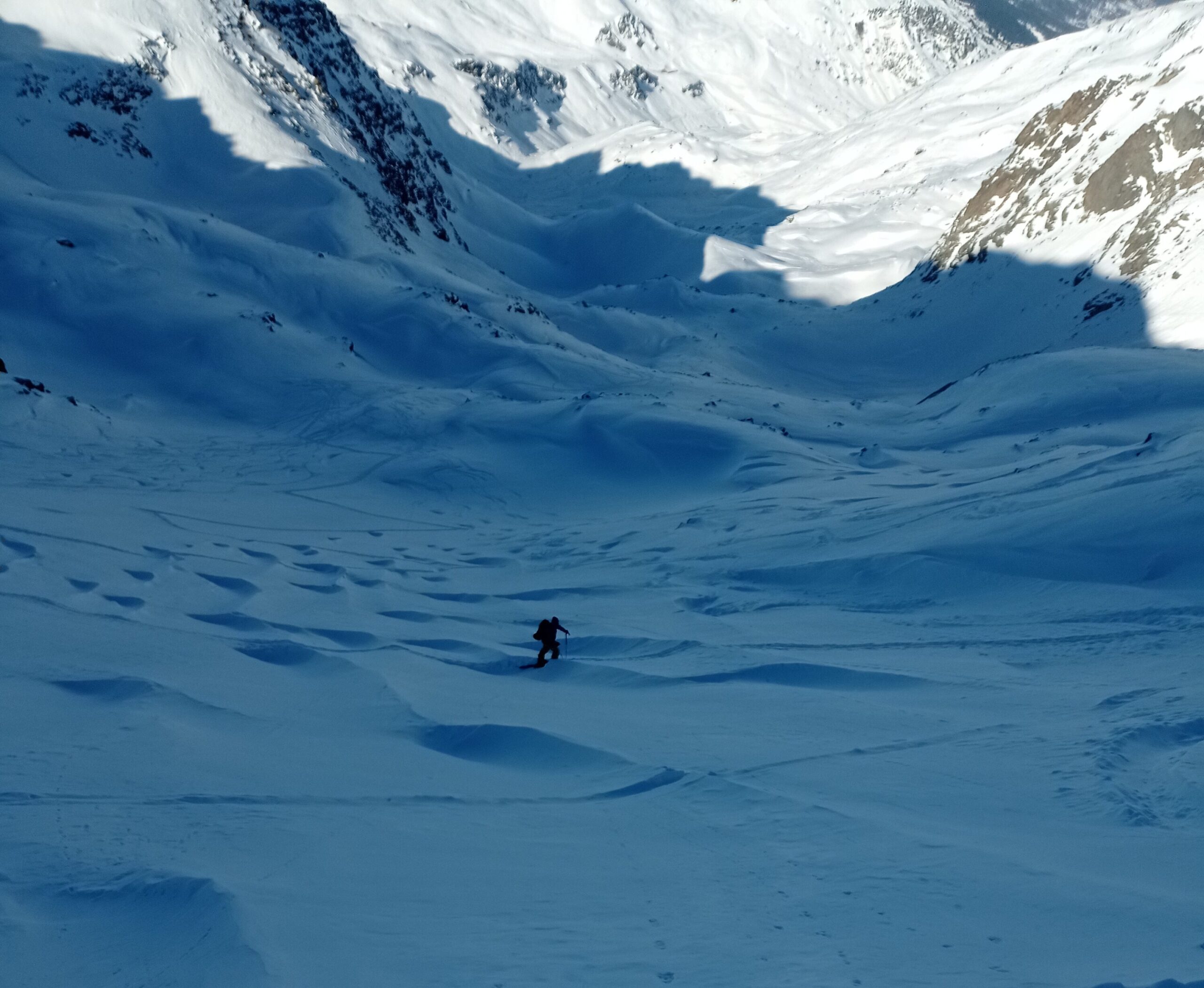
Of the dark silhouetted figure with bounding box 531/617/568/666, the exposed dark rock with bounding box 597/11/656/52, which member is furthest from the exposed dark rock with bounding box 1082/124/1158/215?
the exposed dark rock with bounding box 597/11/656/52

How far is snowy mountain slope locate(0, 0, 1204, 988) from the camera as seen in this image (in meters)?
3.99

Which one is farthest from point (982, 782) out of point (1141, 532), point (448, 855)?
point (1141, 532)

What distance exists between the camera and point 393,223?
33.5m

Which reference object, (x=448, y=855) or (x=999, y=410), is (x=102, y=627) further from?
(x=999, y=410)

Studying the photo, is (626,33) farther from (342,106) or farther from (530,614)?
(530,614)

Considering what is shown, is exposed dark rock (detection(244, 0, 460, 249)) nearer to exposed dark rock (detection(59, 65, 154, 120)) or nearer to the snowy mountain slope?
the snowy mountain slope

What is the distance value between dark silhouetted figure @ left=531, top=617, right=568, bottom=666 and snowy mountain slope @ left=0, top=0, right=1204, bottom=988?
12 centimetres

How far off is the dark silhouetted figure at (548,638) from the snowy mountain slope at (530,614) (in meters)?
0.12

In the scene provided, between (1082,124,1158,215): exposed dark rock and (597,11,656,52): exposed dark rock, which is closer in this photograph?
(1082,124,1158,215): exposed dark rock

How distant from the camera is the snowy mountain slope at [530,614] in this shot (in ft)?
13.1

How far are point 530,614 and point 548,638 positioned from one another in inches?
75.0

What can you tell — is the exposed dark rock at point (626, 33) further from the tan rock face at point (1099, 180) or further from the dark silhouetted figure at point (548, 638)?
the dark silhouetted figure at point (548, 638)

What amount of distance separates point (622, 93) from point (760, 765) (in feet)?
313

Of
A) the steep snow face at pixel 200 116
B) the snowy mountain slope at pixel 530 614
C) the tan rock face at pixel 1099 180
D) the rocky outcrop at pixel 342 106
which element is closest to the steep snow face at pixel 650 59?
the rocky outcrop at pixel 342 106
